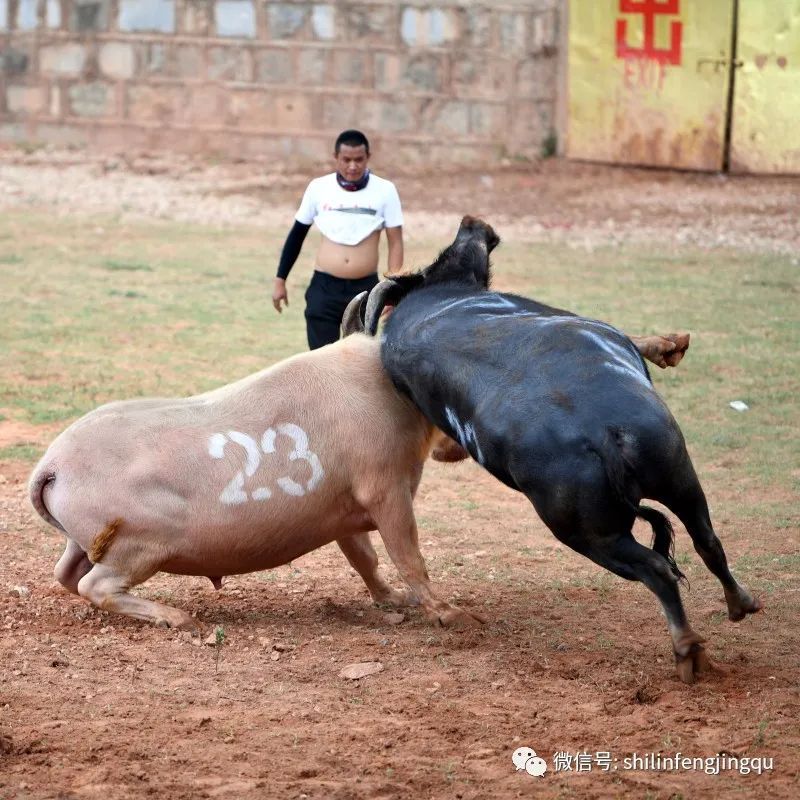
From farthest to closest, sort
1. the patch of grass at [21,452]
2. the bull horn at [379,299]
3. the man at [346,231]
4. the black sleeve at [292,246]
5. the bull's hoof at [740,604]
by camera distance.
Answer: the black sleeve at [292,246] < the man at [346,231] < the patch of grass at [21,452] < the bull horn at [379,299] < the bull's hoof at [740,604]

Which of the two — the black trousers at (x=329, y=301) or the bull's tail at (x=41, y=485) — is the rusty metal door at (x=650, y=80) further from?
the bull's tail at (x=41, y=485)

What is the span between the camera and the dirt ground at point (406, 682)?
4035 mm

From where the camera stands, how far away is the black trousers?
26.3 feet

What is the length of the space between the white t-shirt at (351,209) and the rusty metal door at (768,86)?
10.7 meters

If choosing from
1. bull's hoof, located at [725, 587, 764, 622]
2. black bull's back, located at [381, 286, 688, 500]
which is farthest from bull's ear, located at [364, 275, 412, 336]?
bull's hoof, located at [725, 587, 764, 622]

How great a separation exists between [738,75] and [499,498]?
11659 millimetres

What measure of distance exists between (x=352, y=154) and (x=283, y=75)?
12.0m

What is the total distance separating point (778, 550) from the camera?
256 inches

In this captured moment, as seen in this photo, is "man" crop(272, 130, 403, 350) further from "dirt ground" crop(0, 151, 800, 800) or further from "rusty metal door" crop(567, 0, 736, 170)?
"rusty metal door" crop(567, 0, 736, 170)

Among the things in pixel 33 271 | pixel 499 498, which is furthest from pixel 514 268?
pixel 499 498

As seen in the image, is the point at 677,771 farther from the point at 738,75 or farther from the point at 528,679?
the point at 738,75

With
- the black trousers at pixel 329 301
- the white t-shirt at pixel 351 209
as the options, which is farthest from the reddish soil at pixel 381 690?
the white t-shirt at pixel 351 209

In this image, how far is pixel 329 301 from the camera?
8016 millimetres

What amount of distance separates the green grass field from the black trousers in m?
1.55
